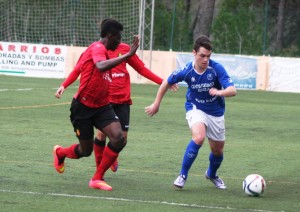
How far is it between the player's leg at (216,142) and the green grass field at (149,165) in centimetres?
18

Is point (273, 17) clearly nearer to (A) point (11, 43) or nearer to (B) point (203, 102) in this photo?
(A) point (11, 43)

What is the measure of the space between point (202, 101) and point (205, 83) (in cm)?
25

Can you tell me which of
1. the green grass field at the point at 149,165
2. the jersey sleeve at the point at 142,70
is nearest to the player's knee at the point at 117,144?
the green grass field at the point at 149,165

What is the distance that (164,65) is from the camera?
1400 inches

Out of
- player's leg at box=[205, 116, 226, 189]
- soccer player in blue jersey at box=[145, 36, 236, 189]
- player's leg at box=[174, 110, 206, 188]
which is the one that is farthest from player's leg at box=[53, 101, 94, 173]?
player's leg at box=[205, 116, 226, 189]

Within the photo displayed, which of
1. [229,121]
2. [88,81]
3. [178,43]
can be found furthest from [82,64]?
[178,43]

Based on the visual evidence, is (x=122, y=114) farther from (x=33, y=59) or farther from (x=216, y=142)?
(x=33, y=59)

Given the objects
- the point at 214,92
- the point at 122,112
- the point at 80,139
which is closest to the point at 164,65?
the point at 122,112

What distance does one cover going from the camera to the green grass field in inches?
360

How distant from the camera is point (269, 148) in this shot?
49.6 ft

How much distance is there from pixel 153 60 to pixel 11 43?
20.7 feet

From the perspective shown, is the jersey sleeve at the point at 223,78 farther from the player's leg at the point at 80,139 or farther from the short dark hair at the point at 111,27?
the player's leg at the point at 80,139

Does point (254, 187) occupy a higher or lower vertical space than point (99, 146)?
higher

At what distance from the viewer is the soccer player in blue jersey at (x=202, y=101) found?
10.2 metres
